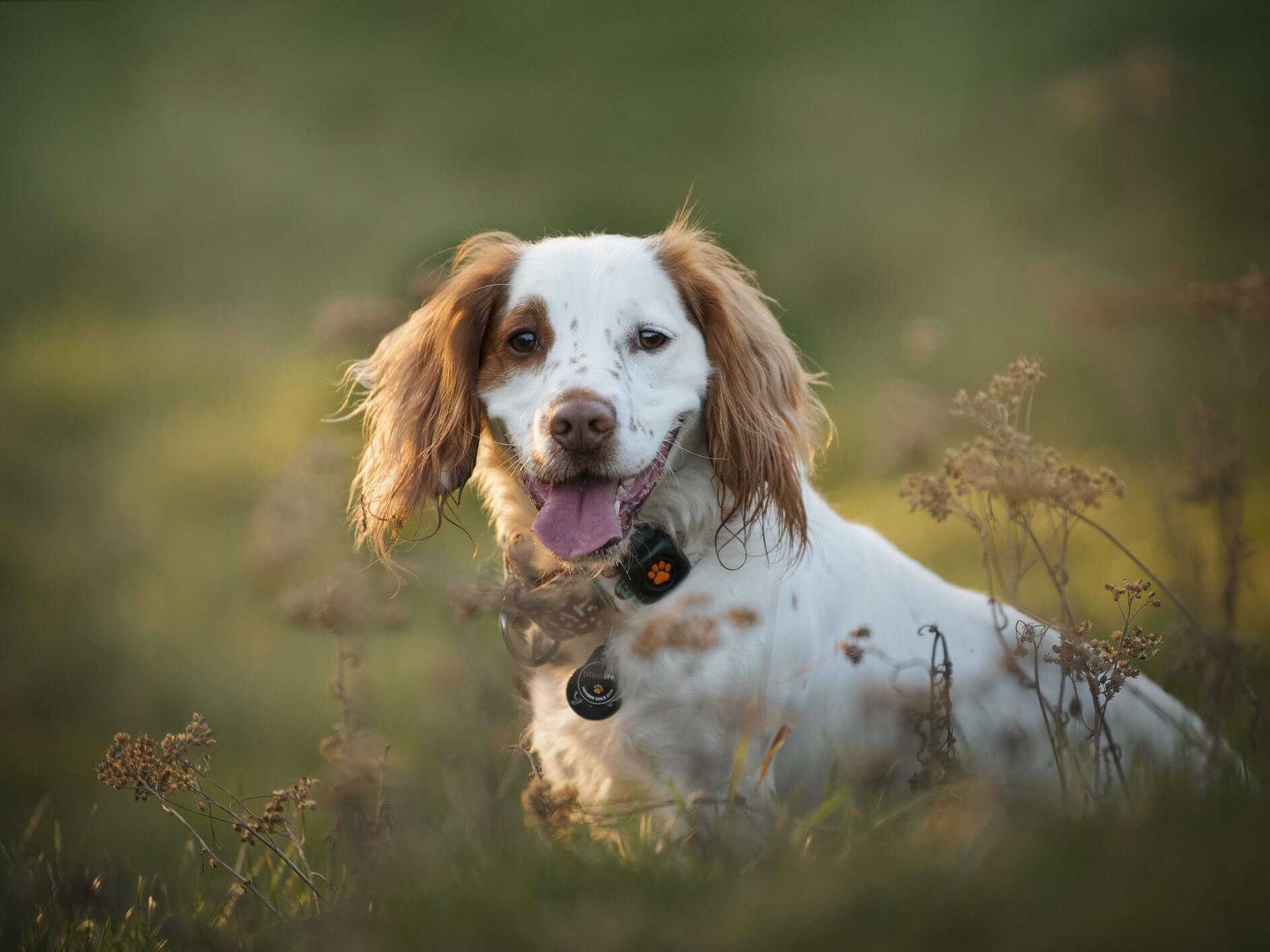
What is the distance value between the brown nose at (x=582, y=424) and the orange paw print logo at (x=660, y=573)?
0.38 meters

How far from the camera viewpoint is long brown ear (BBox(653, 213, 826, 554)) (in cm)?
293

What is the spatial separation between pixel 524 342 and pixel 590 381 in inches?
14.4

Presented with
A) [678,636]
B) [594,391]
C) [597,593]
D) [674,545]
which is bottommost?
[678,636]

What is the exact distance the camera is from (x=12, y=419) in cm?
854

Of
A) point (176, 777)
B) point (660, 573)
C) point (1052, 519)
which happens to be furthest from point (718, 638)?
point (176, 777)

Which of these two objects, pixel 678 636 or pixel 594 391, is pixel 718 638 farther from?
pixel 594 391

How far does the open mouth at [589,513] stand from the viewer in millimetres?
2764

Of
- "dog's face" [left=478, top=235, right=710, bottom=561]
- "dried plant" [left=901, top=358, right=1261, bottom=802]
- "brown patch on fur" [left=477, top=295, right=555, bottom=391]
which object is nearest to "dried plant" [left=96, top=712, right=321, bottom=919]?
"dog's face" [left=478, top=235, right=710, bottom=561]

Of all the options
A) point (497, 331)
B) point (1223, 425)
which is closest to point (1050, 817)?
point (1223, 425)

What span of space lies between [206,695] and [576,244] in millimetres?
3627

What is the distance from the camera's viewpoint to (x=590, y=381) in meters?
2.81

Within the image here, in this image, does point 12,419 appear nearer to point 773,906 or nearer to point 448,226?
point 448,226

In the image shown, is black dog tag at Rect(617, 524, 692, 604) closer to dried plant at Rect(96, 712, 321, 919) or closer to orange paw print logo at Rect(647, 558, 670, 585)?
orange paw print logo at Rect(647, 558, 670, 585)

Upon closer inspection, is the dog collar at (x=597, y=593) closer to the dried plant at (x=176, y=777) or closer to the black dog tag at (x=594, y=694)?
the black dog tag at (x=594, y=694)
